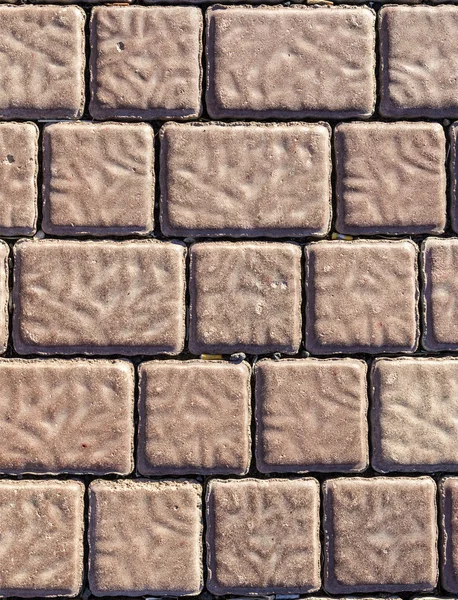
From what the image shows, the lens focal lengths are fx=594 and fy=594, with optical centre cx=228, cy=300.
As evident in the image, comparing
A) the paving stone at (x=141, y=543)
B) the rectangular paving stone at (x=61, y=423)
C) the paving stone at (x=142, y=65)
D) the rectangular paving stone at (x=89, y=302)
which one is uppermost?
the paving stone at (x=142, y=65)

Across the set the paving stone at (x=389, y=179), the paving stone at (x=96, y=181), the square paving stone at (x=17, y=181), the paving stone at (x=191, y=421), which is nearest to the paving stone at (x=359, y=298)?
the paving stone at (x=389, y=179)

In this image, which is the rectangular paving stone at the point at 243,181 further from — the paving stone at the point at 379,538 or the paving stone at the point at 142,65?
the paving stone at the point at 379,538

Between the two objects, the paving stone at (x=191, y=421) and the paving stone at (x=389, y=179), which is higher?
the paving stone at (x=389, y=179)

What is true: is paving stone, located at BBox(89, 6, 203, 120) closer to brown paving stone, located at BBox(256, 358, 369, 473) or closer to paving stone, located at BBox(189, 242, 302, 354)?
paving stone, located at BBox(189, 242, 302, 354)

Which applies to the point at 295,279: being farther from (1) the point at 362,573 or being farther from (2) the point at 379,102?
(1) the point at 362,573

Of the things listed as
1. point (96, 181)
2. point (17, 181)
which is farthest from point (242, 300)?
point (17, 181)

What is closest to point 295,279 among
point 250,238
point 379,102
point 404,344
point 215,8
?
point 250,238

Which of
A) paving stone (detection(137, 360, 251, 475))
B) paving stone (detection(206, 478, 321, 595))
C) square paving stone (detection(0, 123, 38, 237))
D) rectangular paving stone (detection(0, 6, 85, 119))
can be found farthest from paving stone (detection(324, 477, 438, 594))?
rectangular paving stone (detection(0, 6, 85, 119))
